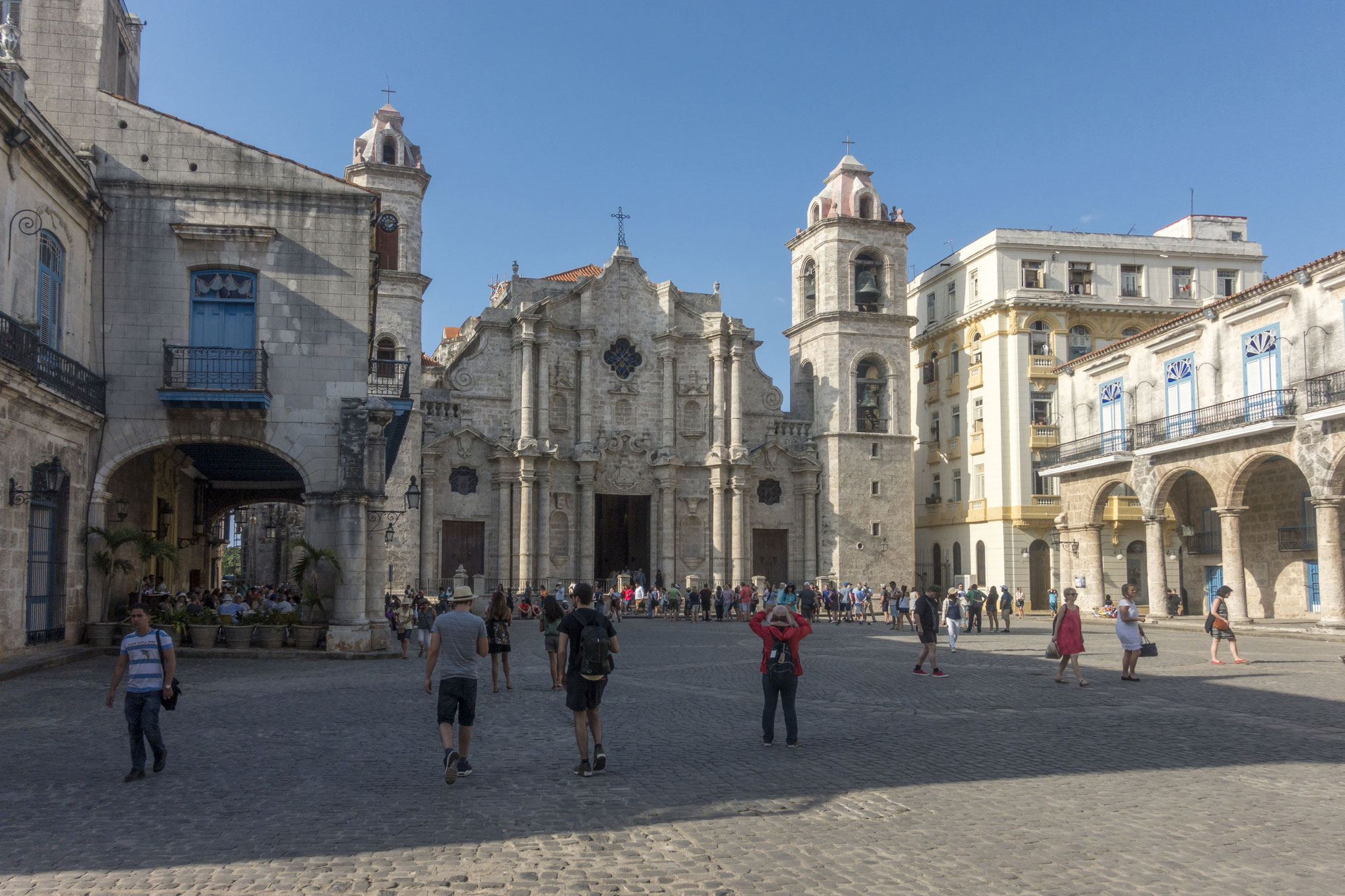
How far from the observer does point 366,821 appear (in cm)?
691

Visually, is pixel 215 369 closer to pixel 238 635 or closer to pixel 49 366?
pixel 49 366

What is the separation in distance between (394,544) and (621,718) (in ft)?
88.2

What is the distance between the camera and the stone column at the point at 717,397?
142ft

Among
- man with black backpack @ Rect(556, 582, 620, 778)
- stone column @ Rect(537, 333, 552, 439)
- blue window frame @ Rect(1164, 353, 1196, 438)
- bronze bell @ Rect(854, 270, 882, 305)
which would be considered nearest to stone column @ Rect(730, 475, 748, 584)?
stone column @ Rect(537, 333, 552, 439)

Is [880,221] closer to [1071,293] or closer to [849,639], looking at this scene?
[1071,293]

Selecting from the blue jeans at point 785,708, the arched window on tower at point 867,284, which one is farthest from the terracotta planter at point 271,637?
the arched window on tower at point 867,284

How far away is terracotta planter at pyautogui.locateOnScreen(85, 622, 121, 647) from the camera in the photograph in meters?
17.6

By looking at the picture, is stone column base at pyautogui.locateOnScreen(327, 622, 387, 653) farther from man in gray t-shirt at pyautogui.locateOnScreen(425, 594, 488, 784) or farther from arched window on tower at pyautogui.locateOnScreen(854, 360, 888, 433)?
arched window on tower at pyautogui.locateOnScreen(854, 360, 888, 433)

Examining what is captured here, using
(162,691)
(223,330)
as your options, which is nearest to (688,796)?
(162,691)

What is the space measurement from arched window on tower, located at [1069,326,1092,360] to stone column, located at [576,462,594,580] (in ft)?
64.4

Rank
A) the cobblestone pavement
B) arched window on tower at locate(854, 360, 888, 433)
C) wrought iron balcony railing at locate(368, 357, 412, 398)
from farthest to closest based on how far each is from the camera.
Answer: arched window on tower at locate(854, 360, 888, 433) < wrought iron balcony railing at locate(368, 357, 412, 398) < the cobblestone pavement

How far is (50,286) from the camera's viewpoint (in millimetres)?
17031

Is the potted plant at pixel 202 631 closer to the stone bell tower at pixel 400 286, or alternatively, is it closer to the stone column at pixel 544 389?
the stone bell tower at pixel 400 286

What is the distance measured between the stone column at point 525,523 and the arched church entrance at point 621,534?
3.87 meters
